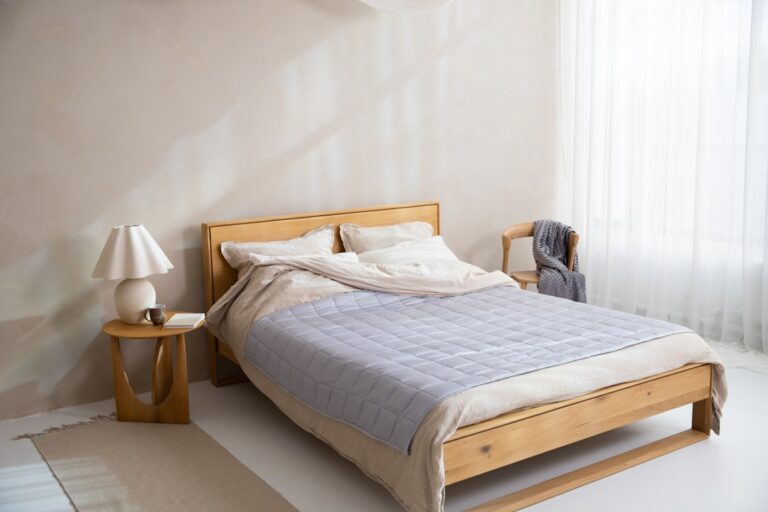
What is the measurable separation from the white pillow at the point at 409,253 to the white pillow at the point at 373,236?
0.05m

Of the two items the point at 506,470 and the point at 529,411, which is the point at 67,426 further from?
the point at 529,411

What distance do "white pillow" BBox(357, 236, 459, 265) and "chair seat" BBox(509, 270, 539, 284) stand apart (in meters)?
0.62

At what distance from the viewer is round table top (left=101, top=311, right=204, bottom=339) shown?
356cm

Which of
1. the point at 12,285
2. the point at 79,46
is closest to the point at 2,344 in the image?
the point at 12,285

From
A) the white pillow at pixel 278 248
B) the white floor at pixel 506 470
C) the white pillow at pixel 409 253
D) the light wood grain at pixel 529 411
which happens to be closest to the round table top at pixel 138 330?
the white floor at pixel 506 470

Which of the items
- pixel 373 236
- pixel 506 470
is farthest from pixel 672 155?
pixel 506 470

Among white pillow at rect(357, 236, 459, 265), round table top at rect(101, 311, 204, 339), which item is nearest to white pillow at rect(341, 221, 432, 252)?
white pillow at rect(357, 236, 459, 265)

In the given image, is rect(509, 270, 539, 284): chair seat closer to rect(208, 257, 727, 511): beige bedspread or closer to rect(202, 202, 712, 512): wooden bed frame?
rect(208, 257, 727, 511): beige bedspread

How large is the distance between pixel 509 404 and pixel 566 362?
41 cm

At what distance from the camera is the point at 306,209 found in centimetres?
452

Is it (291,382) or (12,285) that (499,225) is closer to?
(291,382)

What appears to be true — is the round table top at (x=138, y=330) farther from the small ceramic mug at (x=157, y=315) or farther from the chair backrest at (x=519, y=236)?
the chair backrest at (x=519, y=236)

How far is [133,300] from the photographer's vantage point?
3682 millimetres

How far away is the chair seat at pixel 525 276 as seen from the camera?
4.91 meters
